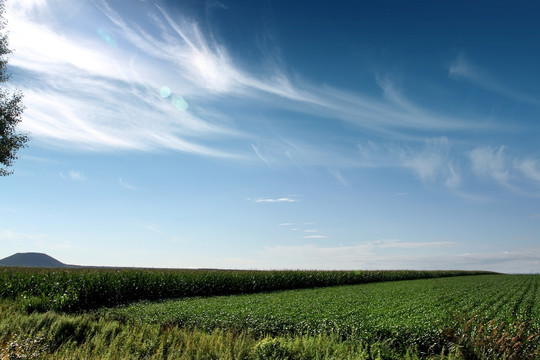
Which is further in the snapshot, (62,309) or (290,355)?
(62,309)

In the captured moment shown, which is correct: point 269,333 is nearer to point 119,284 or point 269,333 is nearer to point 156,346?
point 156,346

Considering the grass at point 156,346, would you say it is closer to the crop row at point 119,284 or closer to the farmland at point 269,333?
the farmland at point 269,333

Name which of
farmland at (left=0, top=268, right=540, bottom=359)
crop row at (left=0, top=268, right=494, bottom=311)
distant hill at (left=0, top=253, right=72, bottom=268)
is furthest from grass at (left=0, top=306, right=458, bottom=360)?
distant hill at (left=0, top=253, right=72, bottom=268)

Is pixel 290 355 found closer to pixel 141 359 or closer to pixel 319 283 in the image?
pixel 141 359

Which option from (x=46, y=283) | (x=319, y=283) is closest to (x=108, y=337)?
(x=46, y=283)

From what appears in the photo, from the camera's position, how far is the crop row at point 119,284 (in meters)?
25.2

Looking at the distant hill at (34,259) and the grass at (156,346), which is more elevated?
the grass at (156,346)

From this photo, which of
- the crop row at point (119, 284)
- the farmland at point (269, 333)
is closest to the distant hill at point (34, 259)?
the crop row at point (119, 284)

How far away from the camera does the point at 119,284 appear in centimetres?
3000

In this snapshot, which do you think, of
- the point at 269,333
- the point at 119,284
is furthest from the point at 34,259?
the point at 269,333

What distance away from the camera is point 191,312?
1817cm

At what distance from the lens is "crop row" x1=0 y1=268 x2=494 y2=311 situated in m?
25.2

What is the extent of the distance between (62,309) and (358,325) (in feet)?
63.6

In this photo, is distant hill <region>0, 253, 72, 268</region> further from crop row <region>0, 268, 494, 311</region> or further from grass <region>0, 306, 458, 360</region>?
grass <region>0, 306, 458, 360</region>
